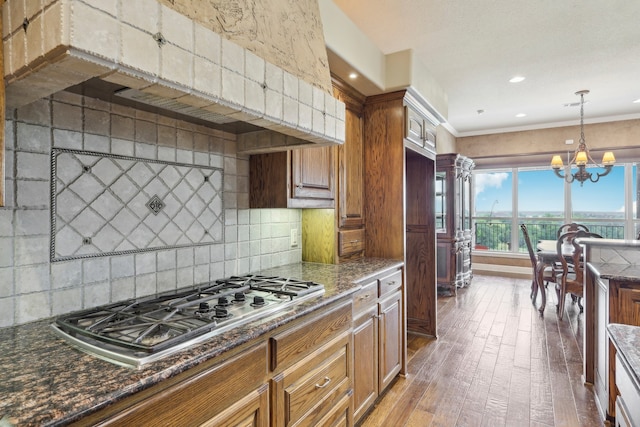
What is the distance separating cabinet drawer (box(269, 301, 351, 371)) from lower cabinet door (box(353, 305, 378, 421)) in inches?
10.1

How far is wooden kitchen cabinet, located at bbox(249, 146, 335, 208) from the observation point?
2.05 metres

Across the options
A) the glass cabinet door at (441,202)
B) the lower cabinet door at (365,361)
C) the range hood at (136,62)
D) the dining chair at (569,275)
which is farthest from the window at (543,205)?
the range hood at (136,62)

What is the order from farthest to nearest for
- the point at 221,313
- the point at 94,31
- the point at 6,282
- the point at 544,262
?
the point at 544,262 → the point at 221,313 → the point at 6,282 → the point at 94,31

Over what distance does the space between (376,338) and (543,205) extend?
6.16 meters

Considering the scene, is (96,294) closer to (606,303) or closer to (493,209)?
(606,303)

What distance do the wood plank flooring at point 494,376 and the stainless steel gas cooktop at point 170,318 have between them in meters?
1.26

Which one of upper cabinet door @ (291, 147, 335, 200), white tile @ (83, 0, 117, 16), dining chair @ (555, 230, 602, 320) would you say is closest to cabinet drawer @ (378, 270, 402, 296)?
upper cabinet door @ (291, 147, 335, 200)

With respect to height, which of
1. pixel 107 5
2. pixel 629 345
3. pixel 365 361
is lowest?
pixel 365 361

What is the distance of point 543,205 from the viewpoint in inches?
272

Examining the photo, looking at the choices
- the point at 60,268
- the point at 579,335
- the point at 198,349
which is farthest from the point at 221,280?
the point at 579,335

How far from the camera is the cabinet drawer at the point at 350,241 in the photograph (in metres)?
2.61

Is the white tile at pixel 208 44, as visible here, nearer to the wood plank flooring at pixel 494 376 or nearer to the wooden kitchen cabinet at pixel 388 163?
the wooden kitchen cabinet at pixel 388 163

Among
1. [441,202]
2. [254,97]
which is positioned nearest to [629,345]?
[254,97]

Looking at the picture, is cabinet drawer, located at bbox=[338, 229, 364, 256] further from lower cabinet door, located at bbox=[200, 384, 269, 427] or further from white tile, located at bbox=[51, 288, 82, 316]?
white tile, located at bbox=[51, 288, 82, 316]
